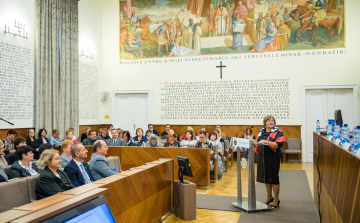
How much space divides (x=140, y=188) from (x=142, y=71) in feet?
29.6

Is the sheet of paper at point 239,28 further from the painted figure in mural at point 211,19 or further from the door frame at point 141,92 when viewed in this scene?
the door frame at point 141,92

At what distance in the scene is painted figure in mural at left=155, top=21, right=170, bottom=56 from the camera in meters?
12.6

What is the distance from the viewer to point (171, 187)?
210 inches

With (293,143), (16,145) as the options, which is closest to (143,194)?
(16,145)

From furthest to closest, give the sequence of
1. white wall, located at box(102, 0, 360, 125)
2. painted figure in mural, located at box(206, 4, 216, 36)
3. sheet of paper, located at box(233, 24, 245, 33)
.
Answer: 1. painted figure in mural, located at box(206, 4, 216, 36)
2. sheet of paper, located at box(233, 24, 245, 33)
3. white wall, located at box(102, 0, 360, 125)

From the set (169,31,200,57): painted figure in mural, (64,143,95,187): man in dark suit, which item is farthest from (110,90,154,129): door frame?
(64,143,95,187): man in dark suit

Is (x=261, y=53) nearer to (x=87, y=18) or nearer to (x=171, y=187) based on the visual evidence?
(x=87, y=18)

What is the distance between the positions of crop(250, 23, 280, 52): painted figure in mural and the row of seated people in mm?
8406

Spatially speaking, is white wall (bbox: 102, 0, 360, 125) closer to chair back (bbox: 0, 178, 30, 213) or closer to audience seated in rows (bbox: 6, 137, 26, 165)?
audience seated in rows (bbox: 6, 137, 26, 165)

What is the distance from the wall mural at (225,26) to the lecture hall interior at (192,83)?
0.04m

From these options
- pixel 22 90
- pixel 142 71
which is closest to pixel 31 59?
pixel 22 90

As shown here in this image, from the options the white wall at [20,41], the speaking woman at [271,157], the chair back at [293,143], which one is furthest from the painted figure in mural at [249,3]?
the speaking woman at [271,157]

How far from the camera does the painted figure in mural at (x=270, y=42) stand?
11477 millimetres

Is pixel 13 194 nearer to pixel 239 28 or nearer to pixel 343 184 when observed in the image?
pixel 343 184
